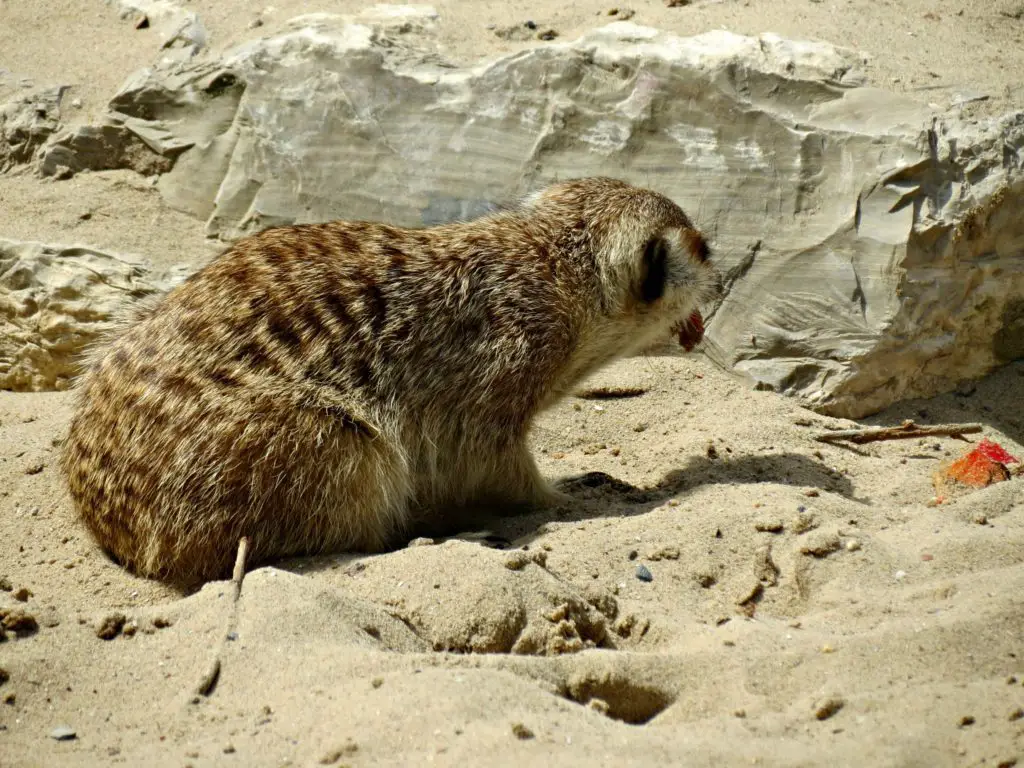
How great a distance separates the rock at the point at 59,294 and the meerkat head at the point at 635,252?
225 cm

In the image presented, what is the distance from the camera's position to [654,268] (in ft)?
16.1

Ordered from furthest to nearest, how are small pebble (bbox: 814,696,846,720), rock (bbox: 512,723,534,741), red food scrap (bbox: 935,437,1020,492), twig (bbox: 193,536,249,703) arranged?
red food scrap (bbox: 935,437,1020,492) < twig (bbox: 193,536,249,703) < small pebble (bbox: 814,696,846,720) < rock (bbox: 512,723,534,741)

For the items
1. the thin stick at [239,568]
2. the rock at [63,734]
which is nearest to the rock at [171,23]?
the thin stick at [239,568]

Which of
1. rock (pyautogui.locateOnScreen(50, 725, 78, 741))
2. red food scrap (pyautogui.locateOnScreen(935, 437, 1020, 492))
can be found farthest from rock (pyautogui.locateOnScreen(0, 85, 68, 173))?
red food scrap (pyautogui.locateOnScreen(935, 437, 1020, 492))

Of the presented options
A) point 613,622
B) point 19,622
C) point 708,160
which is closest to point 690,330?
point 708,160

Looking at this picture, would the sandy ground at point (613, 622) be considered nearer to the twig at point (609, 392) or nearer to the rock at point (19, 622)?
the rock at point (19, 622)

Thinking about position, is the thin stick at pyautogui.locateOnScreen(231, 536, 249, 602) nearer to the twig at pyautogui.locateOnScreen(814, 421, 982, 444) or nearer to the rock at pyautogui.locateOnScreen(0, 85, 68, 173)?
the twig at pyautogui.locateOnScreen(814, 421, 982, 444)

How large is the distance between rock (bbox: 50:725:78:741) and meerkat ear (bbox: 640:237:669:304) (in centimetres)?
294

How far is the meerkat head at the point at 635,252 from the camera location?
4.85 meters

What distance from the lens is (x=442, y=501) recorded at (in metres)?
4.89

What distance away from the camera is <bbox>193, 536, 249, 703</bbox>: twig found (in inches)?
119

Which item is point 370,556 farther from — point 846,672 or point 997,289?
point 997,289

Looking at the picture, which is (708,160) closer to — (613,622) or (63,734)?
(613,622)

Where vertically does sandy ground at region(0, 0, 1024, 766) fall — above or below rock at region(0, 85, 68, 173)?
below
